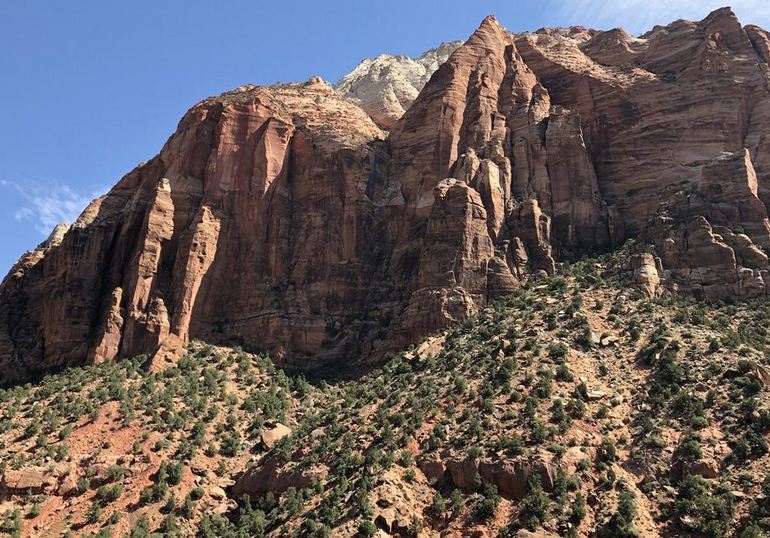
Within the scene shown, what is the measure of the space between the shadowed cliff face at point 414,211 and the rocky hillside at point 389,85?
122 feet

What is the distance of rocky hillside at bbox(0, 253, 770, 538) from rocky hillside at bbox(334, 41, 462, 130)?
65.0m

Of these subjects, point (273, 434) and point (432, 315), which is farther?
point (432, 315)

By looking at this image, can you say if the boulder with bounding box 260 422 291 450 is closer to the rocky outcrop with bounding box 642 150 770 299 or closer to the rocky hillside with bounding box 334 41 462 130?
the rocky outcrop with bounding box 642 150 770 299

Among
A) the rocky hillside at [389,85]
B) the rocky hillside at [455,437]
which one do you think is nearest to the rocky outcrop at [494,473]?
the rocky hillside at [455,437]

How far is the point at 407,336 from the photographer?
67.1m

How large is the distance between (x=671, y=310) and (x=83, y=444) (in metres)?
45.1

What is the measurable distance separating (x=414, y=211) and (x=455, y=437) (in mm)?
34748

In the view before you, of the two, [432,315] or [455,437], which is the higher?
[432,315]

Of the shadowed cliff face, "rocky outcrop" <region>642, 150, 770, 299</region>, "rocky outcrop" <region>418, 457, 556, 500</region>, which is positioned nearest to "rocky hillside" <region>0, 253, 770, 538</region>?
"rocky outcrop" <region>418, 457, 556, 500</region>

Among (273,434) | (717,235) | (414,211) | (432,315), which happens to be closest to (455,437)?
(273,434)

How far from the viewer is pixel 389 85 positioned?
148750mm

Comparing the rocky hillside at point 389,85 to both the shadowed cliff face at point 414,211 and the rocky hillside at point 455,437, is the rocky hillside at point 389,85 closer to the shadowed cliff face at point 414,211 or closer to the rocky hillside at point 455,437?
the shadowed cliff face at point 414,211

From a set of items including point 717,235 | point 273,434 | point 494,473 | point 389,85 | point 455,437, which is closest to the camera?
point 494,473

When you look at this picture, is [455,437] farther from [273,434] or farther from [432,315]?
[432,315]
